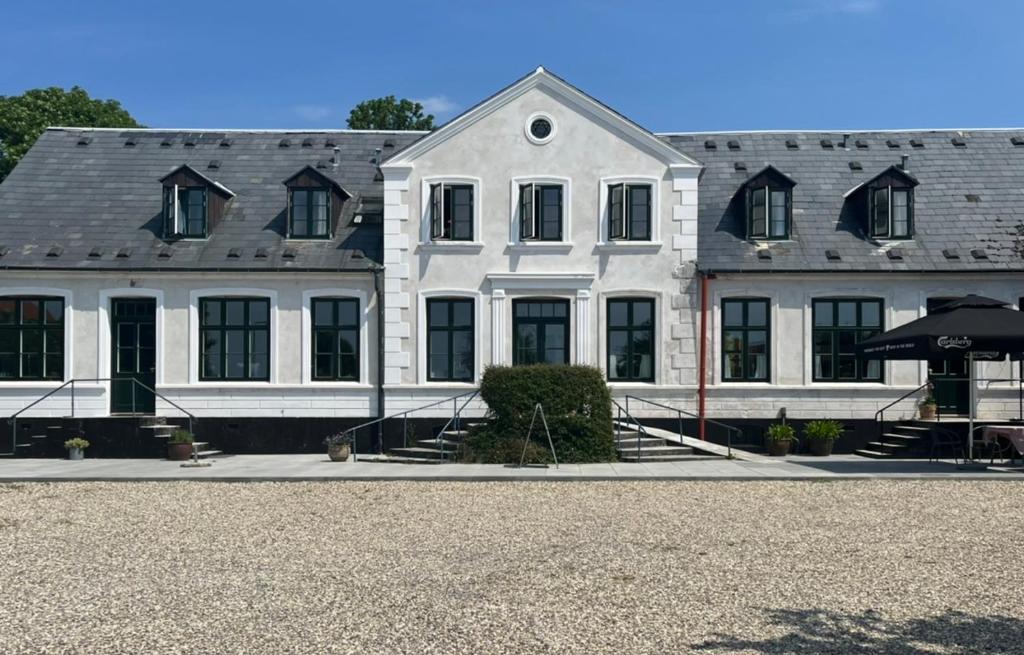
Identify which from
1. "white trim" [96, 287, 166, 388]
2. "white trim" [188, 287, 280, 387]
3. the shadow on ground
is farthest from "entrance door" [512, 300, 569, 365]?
the shadow on ground

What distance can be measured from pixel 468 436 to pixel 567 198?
570 centimetres

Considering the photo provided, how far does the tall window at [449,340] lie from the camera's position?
21.5 m

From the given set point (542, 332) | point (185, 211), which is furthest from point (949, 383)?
point (185, 211)

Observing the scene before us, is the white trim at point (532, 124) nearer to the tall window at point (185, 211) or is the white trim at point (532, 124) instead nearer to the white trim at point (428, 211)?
the white trim at point (428, 211)

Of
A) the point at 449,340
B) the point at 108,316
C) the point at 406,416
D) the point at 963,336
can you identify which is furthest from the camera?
the point at 449,340

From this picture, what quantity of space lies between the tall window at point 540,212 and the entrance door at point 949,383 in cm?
794

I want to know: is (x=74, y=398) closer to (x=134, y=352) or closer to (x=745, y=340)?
(x=134, y=352)

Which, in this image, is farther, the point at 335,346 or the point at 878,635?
the point at 335,346

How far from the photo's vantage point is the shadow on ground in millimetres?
6465

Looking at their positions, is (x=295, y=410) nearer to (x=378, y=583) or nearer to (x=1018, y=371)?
(x=378, y=583)

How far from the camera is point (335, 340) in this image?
21625mm

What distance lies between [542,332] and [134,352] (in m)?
8.54

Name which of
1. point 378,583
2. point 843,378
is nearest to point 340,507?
point 378,583

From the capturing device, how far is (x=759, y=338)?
21.6 meters
